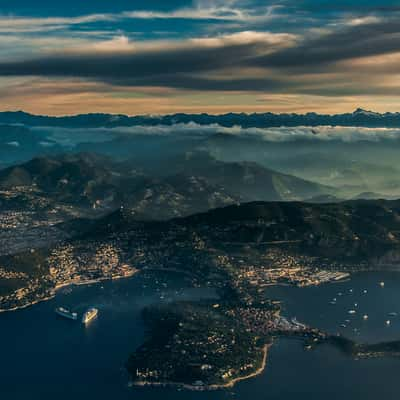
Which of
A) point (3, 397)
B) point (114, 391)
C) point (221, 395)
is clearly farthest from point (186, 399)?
point (3, 397)

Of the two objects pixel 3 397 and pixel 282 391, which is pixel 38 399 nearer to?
pixel 3 397

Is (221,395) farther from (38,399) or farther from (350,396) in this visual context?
(38,399)

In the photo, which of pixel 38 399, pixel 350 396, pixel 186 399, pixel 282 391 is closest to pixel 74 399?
pixel 38 399

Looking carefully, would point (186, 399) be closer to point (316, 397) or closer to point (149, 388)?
point (149, 388)

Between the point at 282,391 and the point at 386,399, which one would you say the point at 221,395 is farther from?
the point at 386,399

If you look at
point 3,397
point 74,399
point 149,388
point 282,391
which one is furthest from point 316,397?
point 3,397

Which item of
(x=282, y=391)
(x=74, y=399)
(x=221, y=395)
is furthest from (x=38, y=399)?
(x=282, y=391)
